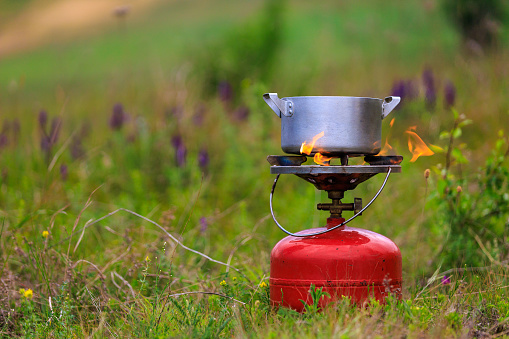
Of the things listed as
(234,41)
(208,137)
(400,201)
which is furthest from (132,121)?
(400,201)

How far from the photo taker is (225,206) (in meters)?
4.89

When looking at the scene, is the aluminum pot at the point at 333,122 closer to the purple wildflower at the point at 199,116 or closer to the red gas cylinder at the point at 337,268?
the red gas cylinder at the point at 337,268

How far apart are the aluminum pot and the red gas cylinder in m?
0.41

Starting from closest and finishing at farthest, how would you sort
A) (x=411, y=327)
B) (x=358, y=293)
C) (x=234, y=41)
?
1. (x=411, y=327)
2. (x=358, y=293)
3. (x=234, y=41)

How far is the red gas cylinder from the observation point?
2525 mm

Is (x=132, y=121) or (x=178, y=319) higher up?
(x=132, y=121)

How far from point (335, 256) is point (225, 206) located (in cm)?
244

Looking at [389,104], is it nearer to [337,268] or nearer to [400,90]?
[337,268]

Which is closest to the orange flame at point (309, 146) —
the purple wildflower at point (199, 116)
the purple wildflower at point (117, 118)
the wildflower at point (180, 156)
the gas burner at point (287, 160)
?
the gas burner at point (287, 160)

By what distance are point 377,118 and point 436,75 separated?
5.30m

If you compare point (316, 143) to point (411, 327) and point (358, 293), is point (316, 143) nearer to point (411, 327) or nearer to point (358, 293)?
point (358, 293)

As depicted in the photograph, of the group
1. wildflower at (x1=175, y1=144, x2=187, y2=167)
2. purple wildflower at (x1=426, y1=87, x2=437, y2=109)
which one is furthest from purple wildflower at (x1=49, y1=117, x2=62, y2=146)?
purple wildflower at (x1=426, y1=87, x2=437, y2=109)

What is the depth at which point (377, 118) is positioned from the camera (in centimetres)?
269

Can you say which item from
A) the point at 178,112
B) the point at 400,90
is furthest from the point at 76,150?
the point at 400,90
